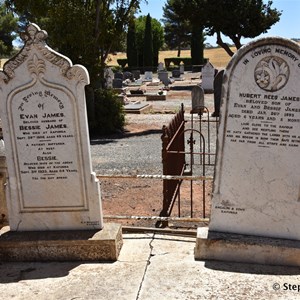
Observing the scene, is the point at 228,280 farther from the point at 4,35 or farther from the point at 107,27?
the point at 4,35

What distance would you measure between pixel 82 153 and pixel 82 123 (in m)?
0.31

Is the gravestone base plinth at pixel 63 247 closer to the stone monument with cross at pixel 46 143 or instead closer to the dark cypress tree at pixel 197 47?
the stone monument with cross at pixel 46 143

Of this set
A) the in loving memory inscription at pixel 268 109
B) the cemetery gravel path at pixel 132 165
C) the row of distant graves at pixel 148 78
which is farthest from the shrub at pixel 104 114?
the in loving memory inscription at pixel 268 109

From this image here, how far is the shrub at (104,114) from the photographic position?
15.3 m

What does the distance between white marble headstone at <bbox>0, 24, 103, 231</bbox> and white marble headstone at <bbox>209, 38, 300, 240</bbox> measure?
136 cm

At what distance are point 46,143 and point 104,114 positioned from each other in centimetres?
1114

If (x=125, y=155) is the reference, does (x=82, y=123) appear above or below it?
above

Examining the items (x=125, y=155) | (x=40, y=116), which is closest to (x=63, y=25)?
(x=125, y=155)

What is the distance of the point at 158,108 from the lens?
21.1 meters

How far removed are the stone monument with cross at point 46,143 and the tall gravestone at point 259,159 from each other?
4.33 feet

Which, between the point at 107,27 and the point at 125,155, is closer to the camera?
the point at 125,155

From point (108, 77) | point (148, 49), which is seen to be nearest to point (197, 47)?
point (148, 49)

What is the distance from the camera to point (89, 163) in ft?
14.1

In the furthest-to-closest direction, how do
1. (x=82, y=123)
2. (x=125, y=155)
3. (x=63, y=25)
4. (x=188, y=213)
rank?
(x=63, y=25)
(x=125, y=155)
(x=188, y=213)
(x=82, y=123)
